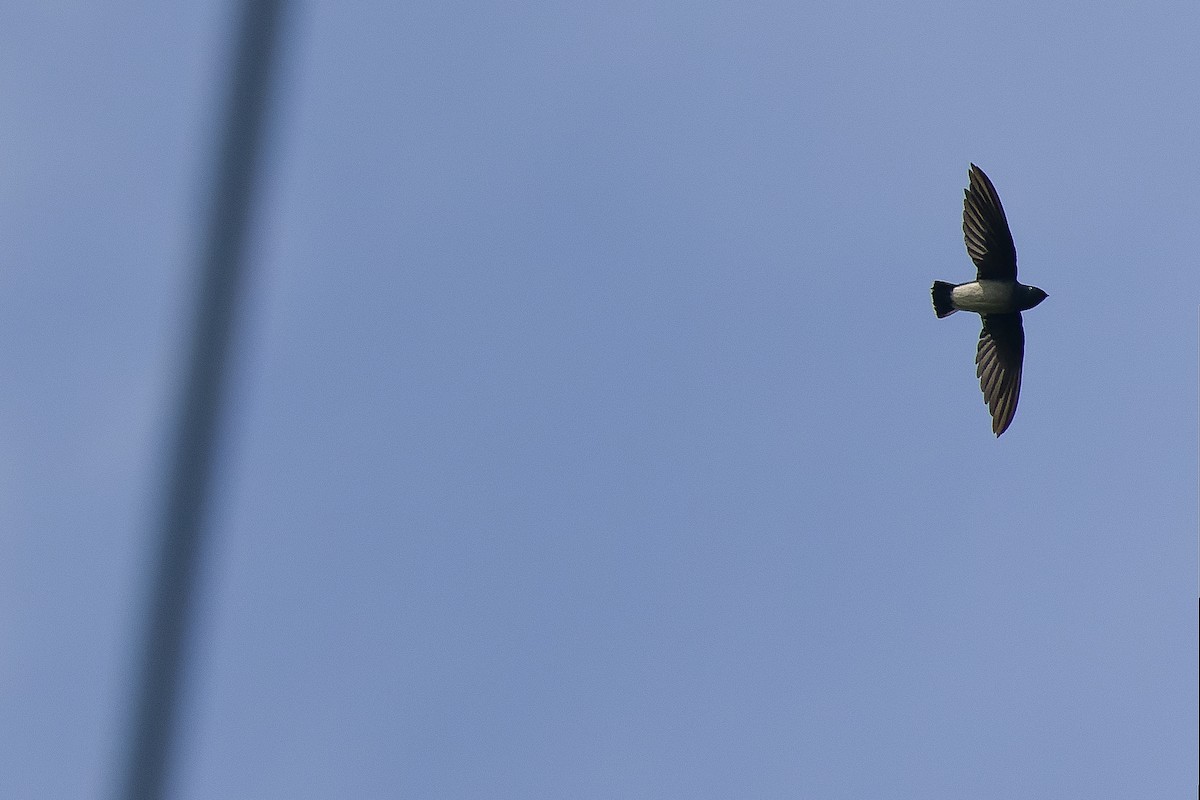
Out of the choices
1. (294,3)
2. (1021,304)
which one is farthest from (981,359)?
(294,3)

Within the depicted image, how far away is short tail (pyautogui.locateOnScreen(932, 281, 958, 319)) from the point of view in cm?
1185

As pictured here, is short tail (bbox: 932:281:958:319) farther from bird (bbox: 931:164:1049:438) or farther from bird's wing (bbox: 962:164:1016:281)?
bird's wing (bbox: 962:164:1016:281)

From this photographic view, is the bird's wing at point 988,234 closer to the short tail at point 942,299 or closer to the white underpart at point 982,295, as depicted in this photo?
the white underpart at point 982,295

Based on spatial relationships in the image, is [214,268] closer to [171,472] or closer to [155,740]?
[171,472]

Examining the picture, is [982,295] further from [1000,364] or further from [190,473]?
[190,473]

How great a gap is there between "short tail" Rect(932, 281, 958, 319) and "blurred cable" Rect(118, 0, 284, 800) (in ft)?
32.1

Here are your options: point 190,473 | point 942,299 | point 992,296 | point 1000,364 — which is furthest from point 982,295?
point 190,473

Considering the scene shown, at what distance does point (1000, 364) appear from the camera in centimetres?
1213

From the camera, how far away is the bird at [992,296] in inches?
467

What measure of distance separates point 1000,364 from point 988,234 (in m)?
1.18

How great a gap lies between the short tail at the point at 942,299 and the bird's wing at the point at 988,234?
33 cm

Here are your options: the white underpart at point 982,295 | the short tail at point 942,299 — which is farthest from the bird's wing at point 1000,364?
the short tail at point 942,299

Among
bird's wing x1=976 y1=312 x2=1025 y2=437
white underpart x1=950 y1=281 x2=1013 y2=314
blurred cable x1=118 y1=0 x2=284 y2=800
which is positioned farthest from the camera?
bird's wing x1=976 y1=312 x2=1025 y2=437

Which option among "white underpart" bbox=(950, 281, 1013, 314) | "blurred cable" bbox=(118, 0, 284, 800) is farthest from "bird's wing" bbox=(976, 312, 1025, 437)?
"blurred cable" bbox=(118, 0, 284, 800)
